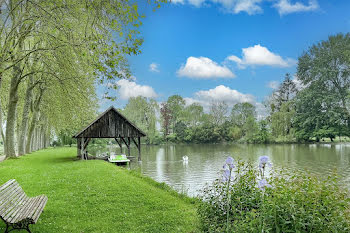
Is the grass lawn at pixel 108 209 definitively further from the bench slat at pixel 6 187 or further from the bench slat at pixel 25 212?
the bench slat at pixel 6 187

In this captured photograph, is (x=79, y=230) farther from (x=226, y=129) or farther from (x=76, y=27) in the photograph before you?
(x=226, y=129)

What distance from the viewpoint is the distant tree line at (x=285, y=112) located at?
53.3 m

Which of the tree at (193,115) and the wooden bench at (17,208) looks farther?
the tree at (193,115)

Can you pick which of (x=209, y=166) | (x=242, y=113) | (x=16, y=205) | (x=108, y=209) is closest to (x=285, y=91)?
(x=242, y=113)

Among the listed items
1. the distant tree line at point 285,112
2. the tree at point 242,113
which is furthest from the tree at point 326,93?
the tree at point 242,113

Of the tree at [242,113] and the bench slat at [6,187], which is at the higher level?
the tree at [242,113]

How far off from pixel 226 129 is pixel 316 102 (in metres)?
23.3

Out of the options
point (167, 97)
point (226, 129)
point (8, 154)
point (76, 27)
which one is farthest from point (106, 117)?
point (167, 97)

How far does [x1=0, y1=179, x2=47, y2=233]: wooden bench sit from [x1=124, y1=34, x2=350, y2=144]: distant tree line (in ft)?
177

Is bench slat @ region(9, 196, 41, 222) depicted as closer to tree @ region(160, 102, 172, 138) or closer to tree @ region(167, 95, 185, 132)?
tree @ region(160, 102, 172, 138)

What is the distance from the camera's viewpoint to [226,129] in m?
70.8

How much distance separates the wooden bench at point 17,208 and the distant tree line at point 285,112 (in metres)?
54.0

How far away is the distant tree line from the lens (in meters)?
53.3

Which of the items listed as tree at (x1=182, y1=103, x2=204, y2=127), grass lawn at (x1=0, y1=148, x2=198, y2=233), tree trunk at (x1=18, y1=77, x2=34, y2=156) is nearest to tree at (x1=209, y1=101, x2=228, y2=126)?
tree at (x1=182, y1=103, x2=204, y2=127)
